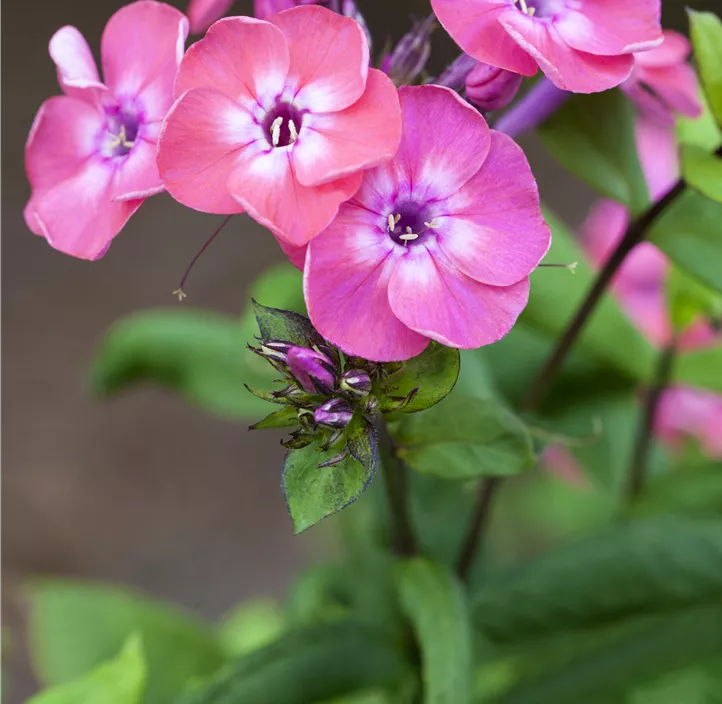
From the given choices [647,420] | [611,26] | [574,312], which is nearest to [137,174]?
[611,26]

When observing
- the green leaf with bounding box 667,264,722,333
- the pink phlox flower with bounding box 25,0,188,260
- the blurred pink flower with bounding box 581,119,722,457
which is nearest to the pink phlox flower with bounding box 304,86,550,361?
the pink phlox flower with bounding box 25,0,188,260

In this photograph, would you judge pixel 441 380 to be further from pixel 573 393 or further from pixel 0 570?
pixel 0 570

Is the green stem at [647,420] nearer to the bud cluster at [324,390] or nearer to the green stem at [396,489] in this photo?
the green stem at [396,489]

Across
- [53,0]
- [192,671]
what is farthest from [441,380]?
[53,0]

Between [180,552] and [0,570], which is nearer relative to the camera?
[0,570]

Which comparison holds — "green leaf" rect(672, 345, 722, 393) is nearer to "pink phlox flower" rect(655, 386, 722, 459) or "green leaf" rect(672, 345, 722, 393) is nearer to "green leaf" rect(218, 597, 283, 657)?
"pink phlox flower" rect(655, 386, 722, 459)
